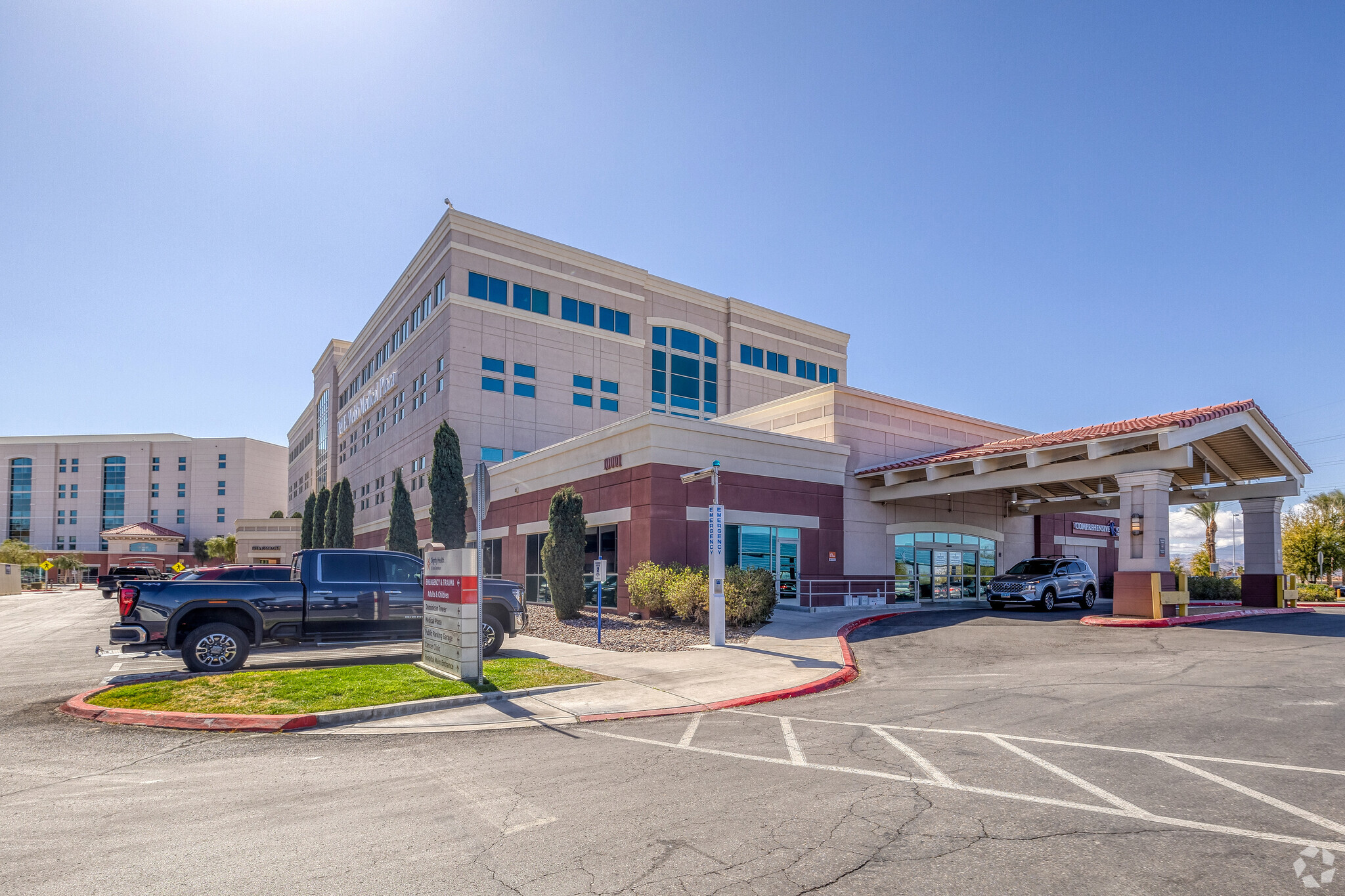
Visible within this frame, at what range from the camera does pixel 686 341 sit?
4862 centimetres

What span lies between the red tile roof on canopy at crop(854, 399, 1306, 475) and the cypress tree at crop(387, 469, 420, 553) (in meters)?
23.3

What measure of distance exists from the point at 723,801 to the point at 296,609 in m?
9.62

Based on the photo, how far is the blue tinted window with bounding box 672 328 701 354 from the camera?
4809cm

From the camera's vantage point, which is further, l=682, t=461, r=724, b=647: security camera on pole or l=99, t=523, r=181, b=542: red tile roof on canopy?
l=99, t=523, r=181, b=542: red tile roof on canopy

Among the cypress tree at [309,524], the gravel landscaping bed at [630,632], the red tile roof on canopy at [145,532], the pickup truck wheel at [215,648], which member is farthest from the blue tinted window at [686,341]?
the red tile roof on canopy at [145,532]

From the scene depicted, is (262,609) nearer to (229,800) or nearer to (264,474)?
(229,800)

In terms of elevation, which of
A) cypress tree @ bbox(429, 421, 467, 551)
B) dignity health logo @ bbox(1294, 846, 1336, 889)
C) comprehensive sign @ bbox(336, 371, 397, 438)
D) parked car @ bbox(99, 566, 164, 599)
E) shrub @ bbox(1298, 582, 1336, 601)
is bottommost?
shrub @ bbox(1298, 582, 1336, 601)

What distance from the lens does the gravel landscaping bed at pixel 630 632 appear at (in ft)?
54.5

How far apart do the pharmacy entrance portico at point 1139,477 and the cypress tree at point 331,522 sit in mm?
36786

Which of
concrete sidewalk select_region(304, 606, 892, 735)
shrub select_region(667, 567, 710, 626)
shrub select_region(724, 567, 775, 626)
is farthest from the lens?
shrub select_region(667, 567, 710, 626)

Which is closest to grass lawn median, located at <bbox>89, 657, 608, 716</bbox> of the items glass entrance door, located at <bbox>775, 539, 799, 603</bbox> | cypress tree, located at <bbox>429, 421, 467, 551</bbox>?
glass entrance door, located at <bbox>775, 539, 799, 603</bbox>

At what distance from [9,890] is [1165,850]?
6940mm

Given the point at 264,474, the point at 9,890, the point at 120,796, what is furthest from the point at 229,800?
the point at 264,474

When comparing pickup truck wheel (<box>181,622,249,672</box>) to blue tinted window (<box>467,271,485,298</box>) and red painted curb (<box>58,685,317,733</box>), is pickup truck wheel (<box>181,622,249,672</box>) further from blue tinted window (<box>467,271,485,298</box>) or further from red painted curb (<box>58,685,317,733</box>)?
blue tinted window (<box>467,271,485,298</box>)
